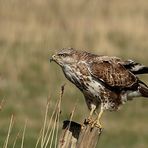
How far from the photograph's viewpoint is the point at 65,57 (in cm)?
792

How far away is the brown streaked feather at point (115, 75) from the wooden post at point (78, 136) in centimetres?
138

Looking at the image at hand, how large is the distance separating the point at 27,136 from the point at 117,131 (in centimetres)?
168

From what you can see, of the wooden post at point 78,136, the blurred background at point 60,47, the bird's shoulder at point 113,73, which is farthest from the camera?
the blurred background at point 60,47

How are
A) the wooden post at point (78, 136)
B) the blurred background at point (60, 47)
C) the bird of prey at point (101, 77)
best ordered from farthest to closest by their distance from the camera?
the blurred background at point (60, 47) < the bird of prey at point (101, 77) < the wooden post at point (78, 136)

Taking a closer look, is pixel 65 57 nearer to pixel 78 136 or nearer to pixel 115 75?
pixel 115 75

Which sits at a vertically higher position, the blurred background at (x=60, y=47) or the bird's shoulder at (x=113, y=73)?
the blurred background at (x=60, y=47)

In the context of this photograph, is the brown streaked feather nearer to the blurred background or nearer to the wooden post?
the wooden post

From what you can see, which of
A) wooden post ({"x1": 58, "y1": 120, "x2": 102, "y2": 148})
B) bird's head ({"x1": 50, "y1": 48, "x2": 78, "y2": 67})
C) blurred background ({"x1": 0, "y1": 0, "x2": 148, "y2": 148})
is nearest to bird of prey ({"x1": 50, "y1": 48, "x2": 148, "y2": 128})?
bird's head ({"x1": 50, "y1": 48, "x2": 78, "y2": 67})

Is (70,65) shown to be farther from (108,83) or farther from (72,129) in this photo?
(72,129)

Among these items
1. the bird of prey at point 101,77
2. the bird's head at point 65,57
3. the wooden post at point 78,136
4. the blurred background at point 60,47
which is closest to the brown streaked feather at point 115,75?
the bird of prey at point 101,77

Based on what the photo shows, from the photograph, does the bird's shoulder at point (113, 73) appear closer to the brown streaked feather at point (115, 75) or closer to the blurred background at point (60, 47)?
A: the brown streaked feather at point (115, 75)

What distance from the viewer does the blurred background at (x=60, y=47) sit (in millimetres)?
14758

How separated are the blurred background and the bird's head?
513 cm

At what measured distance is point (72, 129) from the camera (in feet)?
22.4
